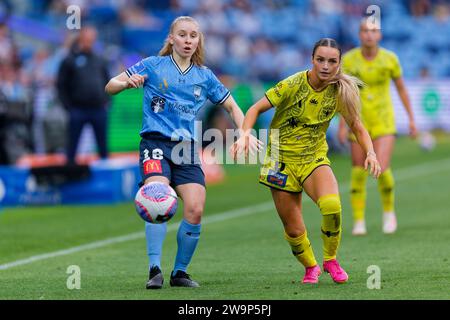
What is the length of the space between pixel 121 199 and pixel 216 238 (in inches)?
181

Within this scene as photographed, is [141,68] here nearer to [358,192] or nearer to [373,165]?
[373,165]

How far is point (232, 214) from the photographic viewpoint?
15461 mm

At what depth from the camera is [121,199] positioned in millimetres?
17109

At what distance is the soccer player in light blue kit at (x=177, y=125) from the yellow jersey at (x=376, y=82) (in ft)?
13.8

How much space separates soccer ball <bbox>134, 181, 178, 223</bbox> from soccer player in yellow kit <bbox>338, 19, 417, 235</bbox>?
4785 millimetres

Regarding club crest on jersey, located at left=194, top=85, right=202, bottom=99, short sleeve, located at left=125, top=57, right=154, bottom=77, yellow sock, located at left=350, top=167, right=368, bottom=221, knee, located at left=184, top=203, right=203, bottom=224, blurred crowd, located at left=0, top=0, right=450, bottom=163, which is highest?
blurred crowd, located at left=0, top=0, right=450, bottom=163

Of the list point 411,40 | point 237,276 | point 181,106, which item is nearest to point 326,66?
point 181,106

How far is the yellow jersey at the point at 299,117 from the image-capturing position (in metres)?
8.92

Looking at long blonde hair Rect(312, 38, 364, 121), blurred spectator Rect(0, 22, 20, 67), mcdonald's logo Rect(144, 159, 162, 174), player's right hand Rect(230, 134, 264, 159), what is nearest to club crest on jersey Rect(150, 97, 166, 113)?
mcdonald's logo Rect(144, 159, 162, 174)

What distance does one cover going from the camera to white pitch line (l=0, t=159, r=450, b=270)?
439 inches

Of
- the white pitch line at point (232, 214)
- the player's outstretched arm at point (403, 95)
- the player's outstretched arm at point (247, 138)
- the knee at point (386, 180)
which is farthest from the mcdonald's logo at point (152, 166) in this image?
the player's outstretched arm at point (403, 95)

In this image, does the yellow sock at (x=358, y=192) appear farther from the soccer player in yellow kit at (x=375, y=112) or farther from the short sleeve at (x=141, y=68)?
the short sleeve at (x=141, y=68)

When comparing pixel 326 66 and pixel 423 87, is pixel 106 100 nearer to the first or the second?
pixel 326 66

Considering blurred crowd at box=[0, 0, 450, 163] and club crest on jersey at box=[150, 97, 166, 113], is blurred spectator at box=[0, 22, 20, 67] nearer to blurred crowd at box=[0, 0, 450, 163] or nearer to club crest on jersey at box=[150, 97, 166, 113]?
blurred crowd at box=[0, 0, 450, 163]
